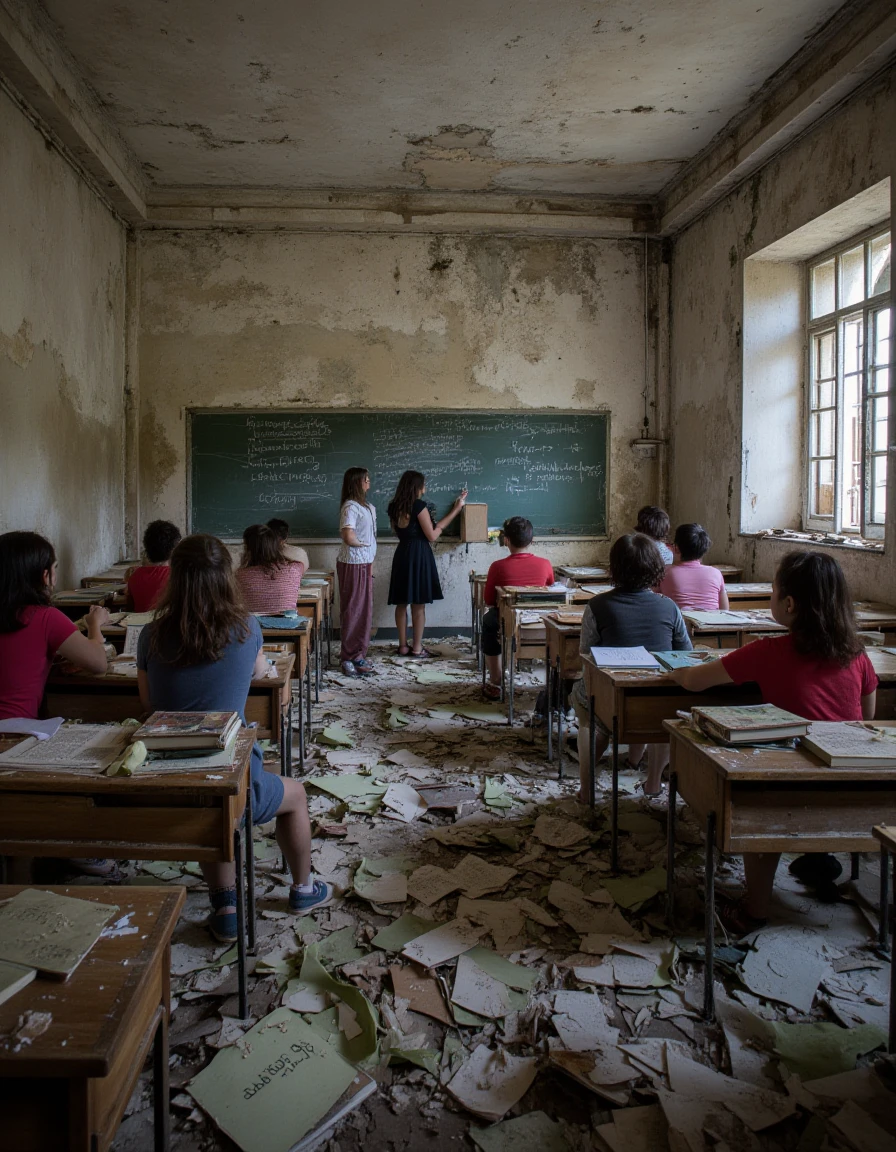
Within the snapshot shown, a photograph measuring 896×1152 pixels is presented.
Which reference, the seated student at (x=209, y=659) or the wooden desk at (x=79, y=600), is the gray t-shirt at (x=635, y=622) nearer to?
the seated student at (x=209, y=659)

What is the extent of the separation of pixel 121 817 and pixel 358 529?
449cm

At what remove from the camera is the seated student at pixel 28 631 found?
2.52 m

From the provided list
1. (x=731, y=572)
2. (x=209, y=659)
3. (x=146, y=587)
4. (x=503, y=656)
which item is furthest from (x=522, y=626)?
(x=731, y=572)

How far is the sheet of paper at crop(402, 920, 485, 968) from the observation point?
233 cm

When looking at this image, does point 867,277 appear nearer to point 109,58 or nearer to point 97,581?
point 109,58

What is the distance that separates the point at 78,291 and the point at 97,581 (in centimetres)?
212

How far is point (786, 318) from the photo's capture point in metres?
6.07

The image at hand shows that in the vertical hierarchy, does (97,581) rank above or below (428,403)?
below

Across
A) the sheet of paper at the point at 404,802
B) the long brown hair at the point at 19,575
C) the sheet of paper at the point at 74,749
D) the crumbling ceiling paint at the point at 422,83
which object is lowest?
the sheet of paper at the point at 404,802

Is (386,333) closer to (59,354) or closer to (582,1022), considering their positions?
(59,354)

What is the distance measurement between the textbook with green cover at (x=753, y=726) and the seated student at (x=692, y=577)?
227 cm

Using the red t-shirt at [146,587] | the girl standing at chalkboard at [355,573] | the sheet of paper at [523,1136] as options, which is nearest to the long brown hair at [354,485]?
the girl standing at chalkboard at [355,573]

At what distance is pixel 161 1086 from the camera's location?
1.43 metres

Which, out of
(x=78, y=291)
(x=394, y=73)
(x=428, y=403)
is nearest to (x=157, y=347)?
(x=78, y=291)
